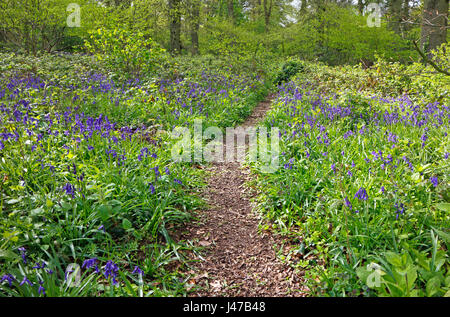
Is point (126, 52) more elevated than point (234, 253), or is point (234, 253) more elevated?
point (126, 52)

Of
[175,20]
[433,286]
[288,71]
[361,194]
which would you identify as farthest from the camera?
[175,20]

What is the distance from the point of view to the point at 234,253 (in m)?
2.82

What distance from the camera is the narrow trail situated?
2.38m

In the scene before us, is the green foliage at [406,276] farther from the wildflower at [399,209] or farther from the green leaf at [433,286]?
the wildflower at [399,209]

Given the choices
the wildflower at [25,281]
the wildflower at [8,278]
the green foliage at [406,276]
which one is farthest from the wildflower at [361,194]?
the wildflower at [8,278]

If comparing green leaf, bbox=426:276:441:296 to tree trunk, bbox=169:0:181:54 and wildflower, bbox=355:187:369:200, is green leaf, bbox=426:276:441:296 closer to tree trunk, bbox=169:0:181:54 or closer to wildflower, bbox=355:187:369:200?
wildflower, bbox=355:187:369:200

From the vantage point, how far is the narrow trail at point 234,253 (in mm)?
2383

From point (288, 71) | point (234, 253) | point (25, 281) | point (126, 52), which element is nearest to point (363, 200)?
point (234, 253)

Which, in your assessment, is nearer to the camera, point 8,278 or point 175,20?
point 8,278

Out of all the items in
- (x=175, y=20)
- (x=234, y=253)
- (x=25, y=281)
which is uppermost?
(x=175, y=20)

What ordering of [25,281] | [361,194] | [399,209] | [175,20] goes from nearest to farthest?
[25,281] → [399,209] → [361,194] → [175,20]

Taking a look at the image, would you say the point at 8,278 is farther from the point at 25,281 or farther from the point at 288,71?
the point at 288,71
